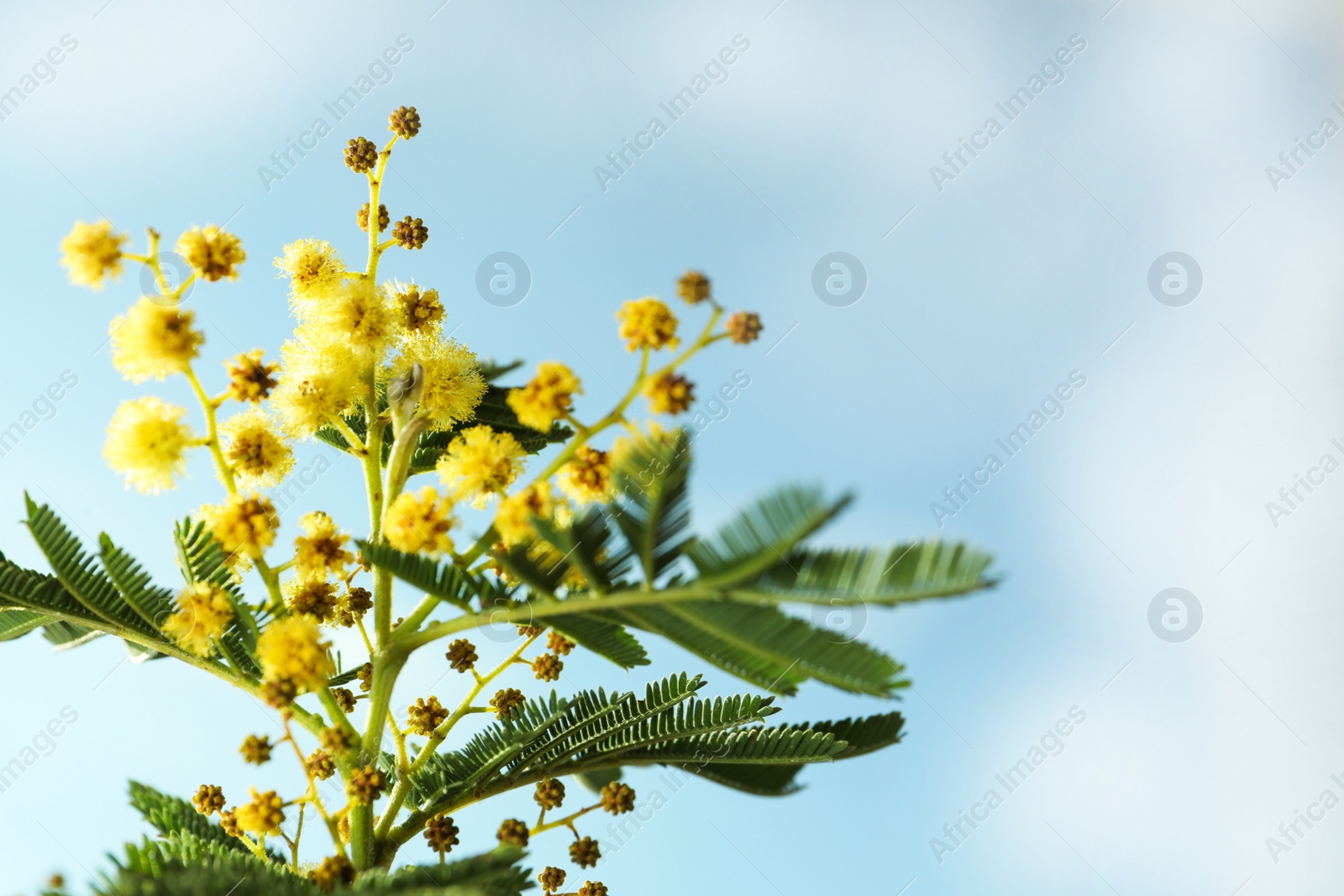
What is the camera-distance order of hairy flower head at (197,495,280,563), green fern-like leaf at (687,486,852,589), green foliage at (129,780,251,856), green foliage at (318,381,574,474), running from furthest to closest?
green foliage at (318,381,574,474) → green foliage at (129,780,251,856) → hairy flower head at (197,495,280,563) → green fern-like leaf at (687,486,852,589)

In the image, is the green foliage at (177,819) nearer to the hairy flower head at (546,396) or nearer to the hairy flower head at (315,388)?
the hairy flower head at (315,388)

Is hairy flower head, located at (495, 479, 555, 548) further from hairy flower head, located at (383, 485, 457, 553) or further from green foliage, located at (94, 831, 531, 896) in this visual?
green foliage, located at (94, 831, 531, 896)

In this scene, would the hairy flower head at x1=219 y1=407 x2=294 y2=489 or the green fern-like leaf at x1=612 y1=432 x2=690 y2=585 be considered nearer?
the green fern-like leaf at x1=612 y1=432 x2=690 y2=585

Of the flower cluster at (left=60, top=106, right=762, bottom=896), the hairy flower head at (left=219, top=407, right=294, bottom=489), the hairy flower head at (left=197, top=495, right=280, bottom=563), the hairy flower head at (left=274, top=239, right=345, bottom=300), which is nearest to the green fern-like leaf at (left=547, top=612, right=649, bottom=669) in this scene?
the flower cluster at (left=60, top=106, right=762, bottom=896)

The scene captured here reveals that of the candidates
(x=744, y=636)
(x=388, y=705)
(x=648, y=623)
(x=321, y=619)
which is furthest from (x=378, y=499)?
(x=744, y=636)

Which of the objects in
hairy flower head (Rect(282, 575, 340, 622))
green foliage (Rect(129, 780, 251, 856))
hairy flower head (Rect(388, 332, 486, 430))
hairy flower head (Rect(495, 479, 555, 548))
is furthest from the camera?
hairy flower head (Rect(388, 332, 486, 430))

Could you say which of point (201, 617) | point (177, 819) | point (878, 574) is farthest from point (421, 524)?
point (177, 819)

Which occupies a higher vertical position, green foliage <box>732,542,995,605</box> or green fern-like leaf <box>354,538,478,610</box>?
green fern-like leaf <box>354,538,478,610</box>

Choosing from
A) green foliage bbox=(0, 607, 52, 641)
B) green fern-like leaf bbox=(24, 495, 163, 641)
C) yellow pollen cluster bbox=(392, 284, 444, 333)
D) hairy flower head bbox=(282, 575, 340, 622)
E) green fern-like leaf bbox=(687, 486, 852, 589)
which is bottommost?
green fern-like leaf bbox=(687, 486, 852, 589)
